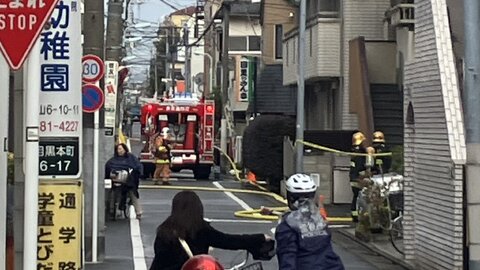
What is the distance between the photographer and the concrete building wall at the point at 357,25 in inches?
1302

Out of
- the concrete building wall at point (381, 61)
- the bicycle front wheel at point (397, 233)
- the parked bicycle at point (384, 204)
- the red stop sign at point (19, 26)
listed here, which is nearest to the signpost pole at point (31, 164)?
the red stop sign at point (19, 26)

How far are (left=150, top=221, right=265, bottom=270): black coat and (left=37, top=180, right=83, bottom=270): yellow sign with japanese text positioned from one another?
414 centimetres

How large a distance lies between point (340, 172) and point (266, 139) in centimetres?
611

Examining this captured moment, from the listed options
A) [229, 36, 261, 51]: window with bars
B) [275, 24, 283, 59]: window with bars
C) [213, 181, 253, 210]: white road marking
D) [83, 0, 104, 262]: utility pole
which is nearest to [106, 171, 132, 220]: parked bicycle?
[213, 181, 253, 210]: white road marking

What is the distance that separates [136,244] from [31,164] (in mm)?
11046

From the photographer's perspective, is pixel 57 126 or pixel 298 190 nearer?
pixel 298 190

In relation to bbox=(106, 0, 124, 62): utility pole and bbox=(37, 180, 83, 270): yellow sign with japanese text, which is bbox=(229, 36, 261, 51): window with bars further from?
bbox=(37, 180, 83, 270): yellow sign with japanese text

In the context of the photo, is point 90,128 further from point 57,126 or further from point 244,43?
point 244,43

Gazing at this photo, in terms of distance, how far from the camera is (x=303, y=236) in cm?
777

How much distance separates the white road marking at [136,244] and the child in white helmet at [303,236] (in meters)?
8.26

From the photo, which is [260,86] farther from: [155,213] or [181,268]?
[181,268]

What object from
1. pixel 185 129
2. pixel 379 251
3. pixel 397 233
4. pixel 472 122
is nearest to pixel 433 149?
pixel 397 233

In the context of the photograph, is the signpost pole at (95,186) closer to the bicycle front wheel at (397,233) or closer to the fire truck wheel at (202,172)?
the bicycle front wheel at (397,233)

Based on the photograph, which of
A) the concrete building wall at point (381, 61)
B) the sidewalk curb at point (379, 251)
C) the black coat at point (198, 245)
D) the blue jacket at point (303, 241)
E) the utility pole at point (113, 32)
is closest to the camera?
the blue jacket at point (303, 241)
